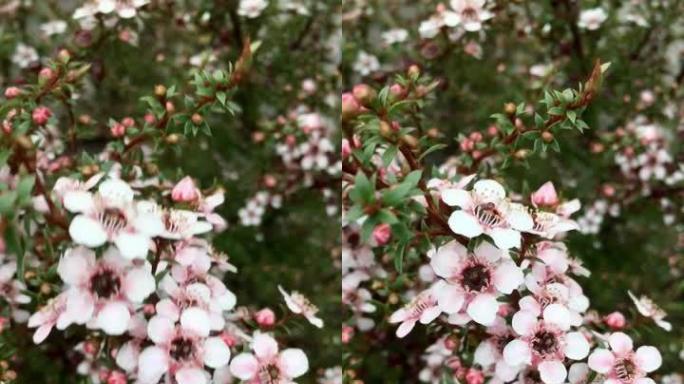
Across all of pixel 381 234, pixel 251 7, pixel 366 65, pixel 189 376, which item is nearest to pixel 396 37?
pixel 366 65

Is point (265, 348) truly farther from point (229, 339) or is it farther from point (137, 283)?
point (137, 283)

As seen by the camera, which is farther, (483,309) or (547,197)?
(547,197)

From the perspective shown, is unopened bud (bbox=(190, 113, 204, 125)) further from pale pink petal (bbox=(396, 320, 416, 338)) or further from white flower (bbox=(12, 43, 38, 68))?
white flower (bbox=(12, 43, 38, 68))

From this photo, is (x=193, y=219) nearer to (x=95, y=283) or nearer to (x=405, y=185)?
(x=95, y=283)

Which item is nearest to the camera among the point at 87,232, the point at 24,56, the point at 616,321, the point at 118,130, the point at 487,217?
the point at 87,232

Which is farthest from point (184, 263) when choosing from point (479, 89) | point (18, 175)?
point (479, 89)

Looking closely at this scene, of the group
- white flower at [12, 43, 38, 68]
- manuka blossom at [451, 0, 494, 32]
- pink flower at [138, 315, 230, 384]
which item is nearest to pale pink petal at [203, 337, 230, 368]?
pink flower at [138, 315, 230, 384]
